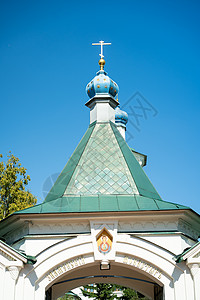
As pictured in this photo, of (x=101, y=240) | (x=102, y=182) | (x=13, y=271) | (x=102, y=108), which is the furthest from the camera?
(x=102, y=108)

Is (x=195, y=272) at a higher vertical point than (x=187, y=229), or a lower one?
lower

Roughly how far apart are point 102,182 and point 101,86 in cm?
344

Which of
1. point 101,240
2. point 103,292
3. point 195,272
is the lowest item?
point 195,272

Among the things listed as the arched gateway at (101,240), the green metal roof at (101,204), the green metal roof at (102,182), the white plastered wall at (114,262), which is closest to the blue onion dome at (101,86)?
the green metal roof at (102,182)

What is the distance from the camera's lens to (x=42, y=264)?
8.99 metres

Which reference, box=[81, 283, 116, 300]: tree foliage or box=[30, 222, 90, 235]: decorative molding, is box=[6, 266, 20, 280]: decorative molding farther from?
box=[81, 283, 116, 300]: tree foliage

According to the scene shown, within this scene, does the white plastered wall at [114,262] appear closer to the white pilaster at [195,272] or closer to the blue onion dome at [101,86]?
the white pilaster at [195,272]

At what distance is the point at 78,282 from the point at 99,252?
9.15ft

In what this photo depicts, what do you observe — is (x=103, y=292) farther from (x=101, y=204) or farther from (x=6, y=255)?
(x=6, y=255)

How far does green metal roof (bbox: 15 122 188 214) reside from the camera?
A: 9555mm

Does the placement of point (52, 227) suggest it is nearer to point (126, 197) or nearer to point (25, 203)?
point (126, 197)

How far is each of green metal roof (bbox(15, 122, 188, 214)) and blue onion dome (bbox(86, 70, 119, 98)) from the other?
128cm

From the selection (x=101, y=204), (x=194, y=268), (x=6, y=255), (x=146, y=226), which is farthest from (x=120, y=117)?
(x=6, y=255)

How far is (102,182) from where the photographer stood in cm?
1046
